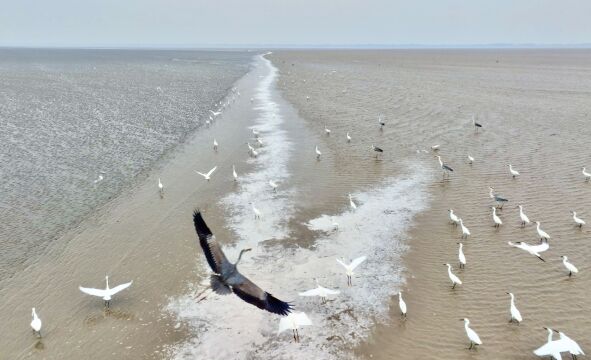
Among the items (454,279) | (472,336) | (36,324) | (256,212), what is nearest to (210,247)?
(36,324)

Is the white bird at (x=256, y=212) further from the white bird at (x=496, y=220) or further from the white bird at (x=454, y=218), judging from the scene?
the white bird at (x=496, y=220)

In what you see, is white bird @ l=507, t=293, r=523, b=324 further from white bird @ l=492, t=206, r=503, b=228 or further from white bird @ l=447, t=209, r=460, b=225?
white bird @ l=492, t=206, r=503, b=228

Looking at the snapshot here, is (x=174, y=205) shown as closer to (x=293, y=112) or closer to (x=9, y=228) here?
(x=9, y=228)

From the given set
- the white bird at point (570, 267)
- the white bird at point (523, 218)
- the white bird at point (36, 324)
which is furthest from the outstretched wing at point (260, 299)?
the white bird at point (523, 218)

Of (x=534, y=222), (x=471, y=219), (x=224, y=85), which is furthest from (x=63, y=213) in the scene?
(x=224, y=85)

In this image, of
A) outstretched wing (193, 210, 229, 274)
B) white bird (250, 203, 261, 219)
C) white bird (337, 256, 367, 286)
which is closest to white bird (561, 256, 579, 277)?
white bird (337, 256, 367, 286)

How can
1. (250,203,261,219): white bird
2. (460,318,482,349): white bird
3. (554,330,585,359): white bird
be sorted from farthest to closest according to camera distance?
1. (250,203,261,219): white bird
2. (460,318,482,349): white bird
3. (554,330,585,359): white bird

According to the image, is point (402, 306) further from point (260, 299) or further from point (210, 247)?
point (210, 247)
